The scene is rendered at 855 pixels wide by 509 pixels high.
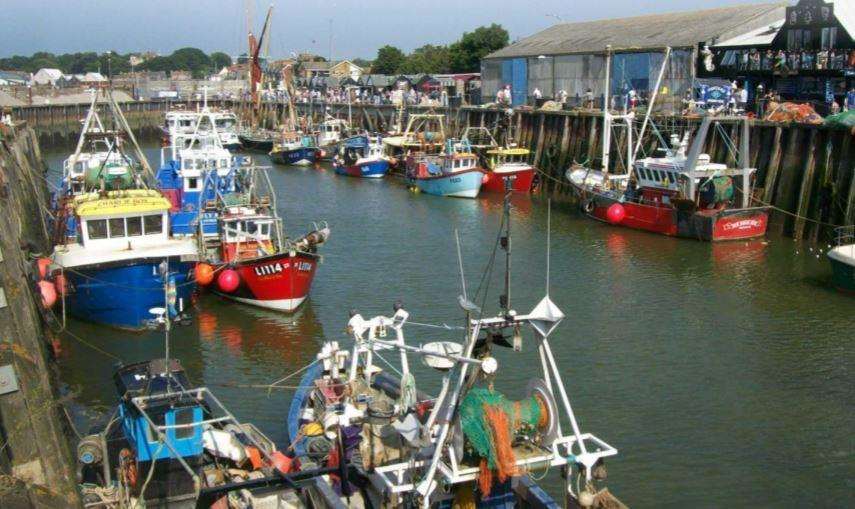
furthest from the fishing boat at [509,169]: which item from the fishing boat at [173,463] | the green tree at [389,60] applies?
the green tree at [389,60]

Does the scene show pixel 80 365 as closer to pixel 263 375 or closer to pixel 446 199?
pixel 263 375

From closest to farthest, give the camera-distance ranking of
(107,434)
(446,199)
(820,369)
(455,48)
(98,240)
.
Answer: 1. (107,434)
2. (820,369)
3. (98,240)
4. (446,199)
5. (455,48)

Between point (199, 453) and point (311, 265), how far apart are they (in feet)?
39.8

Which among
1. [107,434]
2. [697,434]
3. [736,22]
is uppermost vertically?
[736,22]

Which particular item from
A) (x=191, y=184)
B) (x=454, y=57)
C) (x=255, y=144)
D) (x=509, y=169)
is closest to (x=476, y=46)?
(x=454, y=57)

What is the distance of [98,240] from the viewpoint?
22516mm

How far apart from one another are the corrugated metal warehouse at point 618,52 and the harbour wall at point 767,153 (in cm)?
420

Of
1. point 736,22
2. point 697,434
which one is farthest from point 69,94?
point 697,434

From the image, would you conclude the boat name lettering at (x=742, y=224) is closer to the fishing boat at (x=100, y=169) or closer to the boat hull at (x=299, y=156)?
the fishing boat at (x=100, y=169)

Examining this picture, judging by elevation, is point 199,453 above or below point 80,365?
above

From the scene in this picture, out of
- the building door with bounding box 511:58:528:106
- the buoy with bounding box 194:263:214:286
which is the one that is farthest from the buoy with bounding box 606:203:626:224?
the building door with bounding box 511:58:528:106

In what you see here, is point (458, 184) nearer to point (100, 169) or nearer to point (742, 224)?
point (742, 224)

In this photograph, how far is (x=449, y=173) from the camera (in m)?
45.0

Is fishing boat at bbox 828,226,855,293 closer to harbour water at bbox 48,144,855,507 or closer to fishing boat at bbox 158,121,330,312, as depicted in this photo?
harbour water at bbox 48,144,855,507
